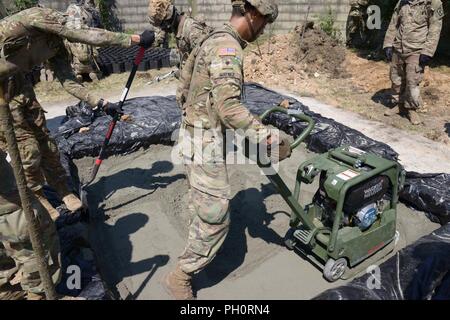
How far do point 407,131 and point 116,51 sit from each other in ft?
22.6

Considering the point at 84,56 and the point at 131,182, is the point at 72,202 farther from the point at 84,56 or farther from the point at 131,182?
the point at 84,56

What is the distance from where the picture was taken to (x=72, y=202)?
3.63 m

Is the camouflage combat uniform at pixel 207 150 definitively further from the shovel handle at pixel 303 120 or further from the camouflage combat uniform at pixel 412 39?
the camouflage combat uniform at pixel 412 39

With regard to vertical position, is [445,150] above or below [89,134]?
below

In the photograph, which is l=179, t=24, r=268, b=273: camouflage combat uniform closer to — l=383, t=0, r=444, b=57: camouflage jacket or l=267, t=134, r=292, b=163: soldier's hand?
l=267, t=134, r=292, b=163: soldier's hand

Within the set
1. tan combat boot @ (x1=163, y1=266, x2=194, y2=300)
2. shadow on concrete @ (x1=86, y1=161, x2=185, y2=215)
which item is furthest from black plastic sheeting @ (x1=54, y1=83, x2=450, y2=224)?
tan combat boot @ (x1=163, y1=266, x2=194, y2=300)

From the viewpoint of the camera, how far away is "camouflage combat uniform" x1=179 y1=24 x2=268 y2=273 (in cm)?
228

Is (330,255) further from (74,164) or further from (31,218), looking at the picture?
(74,164)

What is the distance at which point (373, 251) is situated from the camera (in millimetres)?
3061

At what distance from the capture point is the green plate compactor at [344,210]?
272 centimetres

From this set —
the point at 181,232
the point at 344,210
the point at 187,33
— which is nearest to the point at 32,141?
the point at 181,232

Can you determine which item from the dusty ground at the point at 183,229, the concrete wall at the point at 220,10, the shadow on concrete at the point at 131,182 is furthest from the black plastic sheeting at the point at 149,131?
the concrete wall at the point at 220,10

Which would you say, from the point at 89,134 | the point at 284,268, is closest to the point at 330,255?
the point at 284,268

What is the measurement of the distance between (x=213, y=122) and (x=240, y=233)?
4.65 feet
